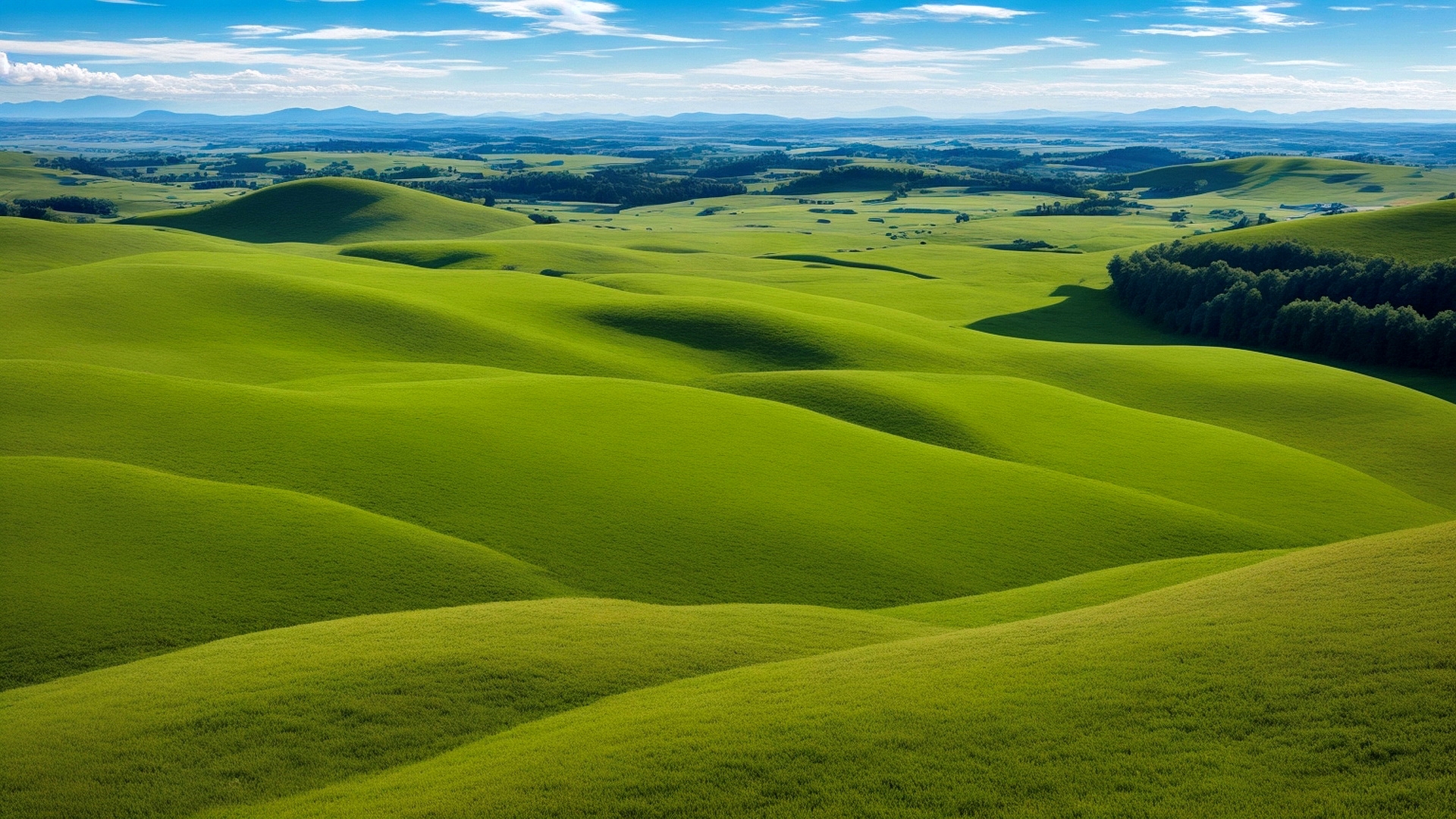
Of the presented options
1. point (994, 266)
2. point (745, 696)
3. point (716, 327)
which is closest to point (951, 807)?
point (745, 696)

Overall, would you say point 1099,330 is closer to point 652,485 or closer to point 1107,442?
point 1107,442

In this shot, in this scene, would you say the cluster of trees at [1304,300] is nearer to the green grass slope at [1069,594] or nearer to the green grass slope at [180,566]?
the green grass slope at [1069,594]

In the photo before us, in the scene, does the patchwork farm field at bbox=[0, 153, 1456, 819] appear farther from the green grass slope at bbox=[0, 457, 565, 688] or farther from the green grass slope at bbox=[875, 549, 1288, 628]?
the green grass slope at bbox=[875, 549, 1288, 628]

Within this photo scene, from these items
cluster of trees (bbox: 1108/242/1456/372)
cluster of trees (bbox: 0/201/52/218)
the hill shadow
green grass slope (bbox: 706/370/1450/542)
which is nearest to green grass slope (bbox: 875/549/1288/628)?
green grass slope (bbox: 706/370/1450/542)

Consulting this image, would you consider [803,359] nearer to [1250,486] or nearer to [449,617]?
[1250,486]

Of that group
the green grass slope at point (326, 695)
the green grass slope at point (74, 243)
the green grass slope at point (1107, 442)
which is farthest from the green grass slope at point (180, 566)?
the green grass slope at point (74, 243)

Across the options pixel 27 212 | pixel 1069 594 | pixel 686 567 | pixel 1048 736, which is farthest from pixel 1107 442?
pixel 27 212

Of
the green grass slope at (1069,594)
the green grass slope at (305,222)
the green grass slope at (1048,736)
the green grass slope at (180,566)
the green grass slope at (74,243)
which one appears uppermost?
the green grass slope at (305,222)

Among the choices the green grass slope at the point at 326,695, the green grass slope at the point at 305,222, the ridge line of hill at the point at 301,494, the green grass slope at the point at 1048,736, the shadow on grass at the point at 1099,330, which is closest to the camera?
the green grass slope at the point at 1048,736
